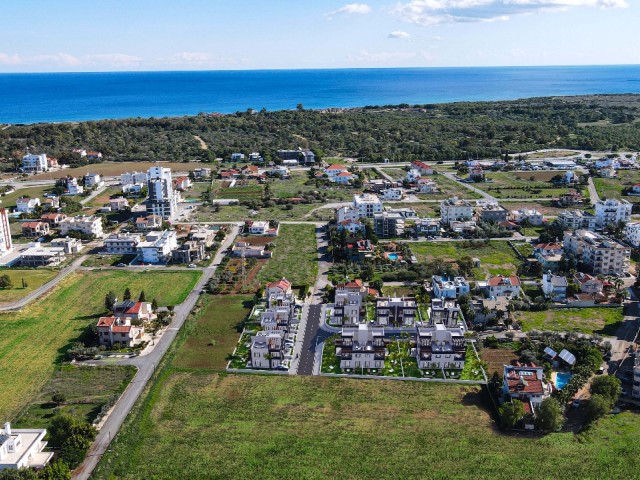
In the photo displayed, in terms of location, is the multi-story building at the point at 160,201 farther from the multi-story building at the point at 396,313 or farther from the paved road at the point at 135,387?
the multi-story building at the point at 396,313

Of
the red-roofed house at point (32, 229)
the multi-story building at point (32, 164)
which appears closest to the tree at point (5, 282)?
the red-roofed house at point (32, 229)

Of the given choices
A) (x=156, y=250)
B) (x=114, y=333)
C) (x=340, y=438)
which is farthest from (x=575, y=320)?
(x=156, y=250)

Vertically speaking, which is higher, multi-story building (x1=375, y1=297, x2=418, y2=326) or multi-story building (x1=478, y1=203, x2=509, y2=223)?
multi-story building (x1=478, y1=203, x2=509, y2=223)

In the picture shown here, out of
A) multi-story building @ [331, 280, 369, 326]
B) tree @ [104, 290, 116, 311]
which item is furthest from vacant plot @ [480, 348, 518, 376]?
tree @ [104, 290, 116, 311]

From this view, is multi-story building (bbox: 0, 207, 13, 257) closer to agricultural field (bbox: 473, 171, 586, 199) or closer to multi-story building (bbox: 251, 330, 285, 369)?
multi-story building (bbox: 251, 330, 285, 369)

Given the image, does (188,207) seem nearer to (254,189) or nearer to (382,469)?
(254,189)
